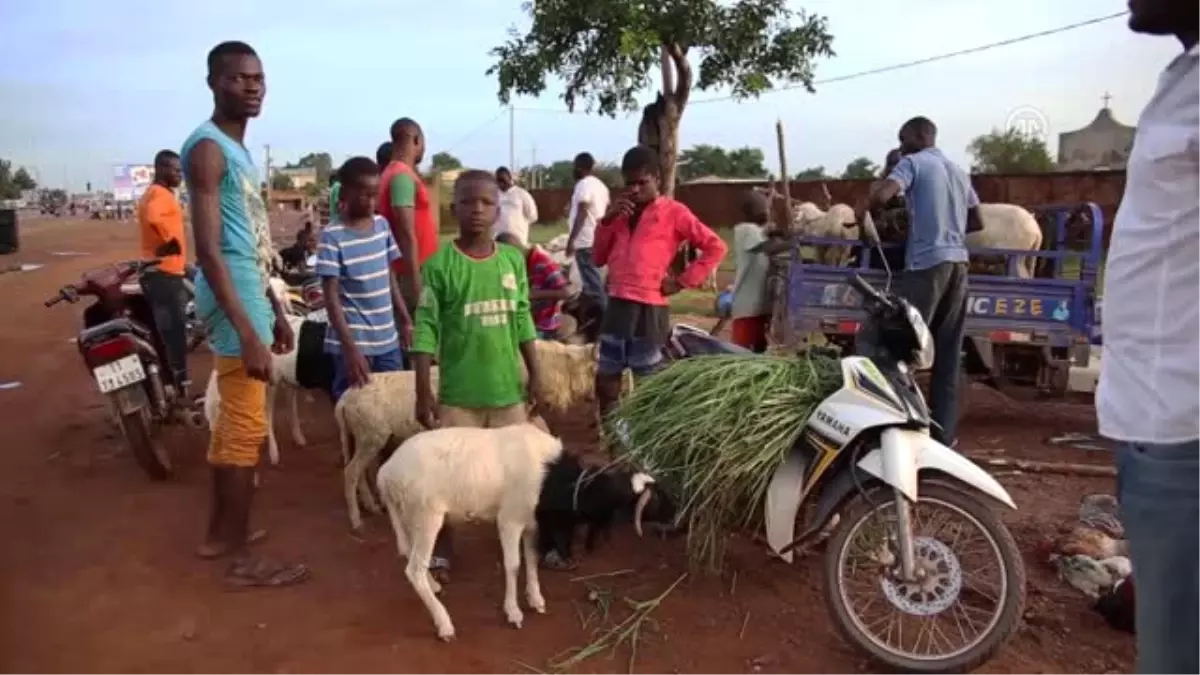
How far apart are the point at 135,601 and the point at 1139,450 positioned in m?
3.93

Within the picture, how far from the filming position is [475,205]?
4.40m

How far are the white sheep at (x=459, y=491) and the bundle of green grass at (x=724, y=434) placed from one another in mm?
504

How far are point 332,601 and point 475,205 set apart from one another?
179cm

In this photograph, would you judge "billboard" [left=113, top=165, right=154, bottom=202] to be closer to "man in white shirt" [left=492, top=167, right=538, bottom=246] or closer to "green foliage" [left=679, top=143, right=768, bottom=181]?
"green foliage" [left=679, top=143, right=768, bottom=181]

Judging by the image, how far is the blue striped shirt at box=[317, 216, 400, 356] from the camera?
517 centimetres

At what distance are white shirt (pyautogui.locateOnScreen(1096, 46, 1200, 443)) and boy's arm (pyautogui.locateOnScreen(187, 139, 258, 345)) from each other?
3.37 metres

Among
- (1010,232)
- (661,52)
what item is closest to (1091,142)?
(661,52)

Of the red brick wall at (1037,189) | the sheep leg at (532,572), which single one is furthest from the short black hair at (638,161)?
the red brick wall at (1037,189)

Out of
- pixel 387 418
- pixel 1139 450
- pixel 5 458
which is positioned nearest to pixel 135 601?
pixel 387 418

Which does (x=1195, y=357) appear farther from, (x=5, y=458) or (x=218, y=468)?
(x=5, y=458)

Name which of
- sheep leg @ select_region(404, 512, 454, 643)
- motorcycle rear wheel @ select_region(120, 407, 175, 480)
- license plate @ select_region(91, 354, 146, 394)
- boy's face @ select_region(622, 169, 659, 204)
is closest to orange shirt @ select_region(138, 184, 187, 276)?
license plate @ select_region(91, 354, 146, 394)

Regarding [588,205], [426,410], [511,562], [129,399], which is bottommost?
[511,562]

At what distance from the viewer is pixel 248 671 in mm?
3662

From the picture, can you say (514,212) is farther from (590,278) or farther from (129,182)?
(129,182)
